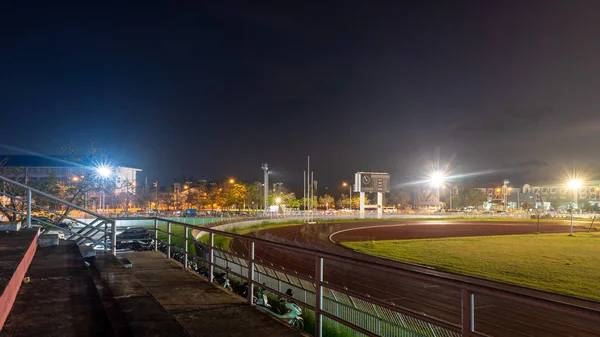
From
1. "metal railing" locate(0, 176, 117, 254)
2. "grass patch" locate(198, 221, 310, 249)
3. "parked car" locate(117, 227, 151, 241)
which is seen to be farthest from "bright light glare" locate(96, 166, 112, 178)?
"grass patch" locate(198, 221, 310, 249)

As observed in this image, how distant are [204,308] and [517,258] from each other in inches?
1165

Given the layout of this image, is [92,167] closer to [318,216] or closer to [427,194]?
[318,216]

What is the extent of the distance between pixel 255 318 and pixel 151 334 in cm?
177

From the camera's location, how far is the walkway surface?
12.3ft

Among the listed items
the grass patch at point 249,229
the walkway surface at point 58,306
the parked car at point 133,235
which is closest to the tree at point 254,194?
the grass patch at point 249,229

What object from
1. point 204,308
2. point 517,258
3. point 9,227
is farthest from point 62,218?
point 517,258

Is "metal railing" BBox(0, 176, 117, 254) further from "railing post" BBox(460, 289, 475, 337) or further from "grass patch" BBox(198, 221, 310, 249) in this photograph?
"grass patch" BBox(198, 221, 310, 249)

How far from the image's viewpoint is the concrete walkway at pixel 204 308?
529 cm

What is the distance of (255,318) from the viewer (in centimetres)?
579

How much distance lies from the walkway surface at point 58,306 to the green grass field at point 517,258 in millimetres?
20715

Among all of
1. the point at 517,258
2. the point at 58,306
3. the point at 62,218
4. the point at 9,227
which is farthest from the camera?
the point at 517,258

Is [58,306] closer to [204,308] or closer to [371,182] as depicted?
[204,308]

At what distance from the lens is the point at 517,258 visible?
2998 cm

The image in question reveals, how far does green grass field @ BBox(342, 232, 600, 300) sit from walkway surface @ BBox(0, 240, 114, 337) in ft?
68.0
